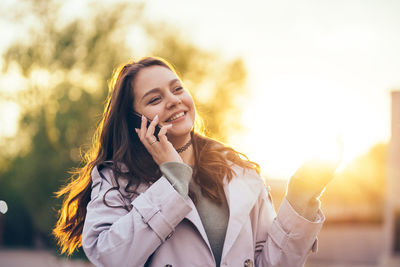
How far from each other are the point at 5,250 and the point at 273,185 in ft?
61.4

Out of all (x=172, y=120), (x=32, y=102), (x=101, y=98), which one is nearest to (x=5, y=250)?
(x=32, y=102)

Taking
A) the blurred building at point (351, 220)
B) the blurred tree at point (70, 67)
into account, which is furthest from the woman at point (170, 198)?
the blurred building at point (351, 220)

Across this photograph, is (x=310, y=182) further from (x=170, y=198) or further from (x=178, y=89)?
(x=178, y=89)

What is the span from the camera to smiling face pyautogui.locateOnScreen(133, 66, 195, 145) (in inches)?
112

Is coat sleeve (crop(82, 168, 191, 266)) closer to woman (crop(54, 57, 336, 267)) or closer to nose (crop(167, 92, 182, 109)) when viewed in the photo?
woman (crop(54, 57, 336, 267))

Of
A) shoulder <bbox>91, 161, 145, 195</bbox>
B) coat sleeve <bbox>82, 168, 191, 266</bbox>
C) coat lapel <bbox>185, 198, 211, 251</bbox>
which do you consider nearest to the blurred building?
shoulder <bbox>91, 161, 145, 195</bbox>

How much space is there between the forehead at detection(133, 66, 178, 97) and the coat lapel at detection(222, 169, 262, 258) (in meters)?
0.71

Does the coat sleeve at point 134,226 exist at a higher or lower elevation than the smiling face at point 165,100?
lower

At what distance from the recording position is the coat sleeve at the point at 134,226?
232 cm

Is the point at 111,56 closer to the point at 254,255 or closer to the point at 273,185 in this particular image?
the point at 273,185

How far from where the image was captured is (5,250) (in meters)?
31.4

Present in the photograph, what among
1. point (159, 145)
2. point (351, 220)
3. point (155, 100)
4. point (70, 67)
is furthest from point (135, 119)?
point (351, 220)

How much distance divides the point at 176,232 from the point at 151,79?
937 millimetres

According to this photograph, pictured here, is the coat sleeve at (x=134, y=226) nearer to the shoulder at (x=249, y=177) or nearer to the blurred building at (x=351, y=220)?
the shoulder at (x=249, y=177)
